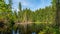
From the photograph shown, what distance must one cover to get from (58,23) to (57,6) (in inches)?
11.1

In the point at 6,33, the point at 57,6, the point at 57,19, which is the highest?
the point at 57,6

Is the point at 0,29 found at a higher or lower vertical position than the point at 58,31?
lower

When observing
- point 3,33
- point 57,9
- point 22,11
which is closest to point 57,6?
point 57,9

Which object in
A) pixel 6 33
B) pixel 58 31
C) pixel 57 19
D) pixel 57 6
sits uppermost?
pixel 57 6

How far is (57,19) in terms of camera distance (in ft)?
10.2

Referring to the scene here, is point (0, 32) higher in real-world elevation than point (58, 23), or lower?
lower

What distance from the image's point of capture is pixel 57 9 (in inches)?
120

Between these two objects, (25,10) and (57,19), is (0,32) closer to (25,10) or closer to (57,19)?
(57,19)

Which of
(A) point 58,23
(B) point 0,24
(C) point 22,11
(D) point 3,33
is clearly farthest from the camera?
(C) point 22,11

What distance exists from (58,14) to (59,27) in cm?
22

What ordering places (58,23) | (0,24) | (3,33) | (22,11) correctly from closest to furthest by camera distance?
(58,23), (3,33), (0,24), (22,11)

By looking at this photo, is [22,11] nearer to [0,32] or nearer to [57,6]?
[0,32]

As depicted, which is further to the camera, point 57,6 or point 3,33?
point 3,33

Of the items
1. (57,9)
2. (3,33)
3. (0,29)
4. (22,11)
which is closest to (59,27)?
(57,9)
